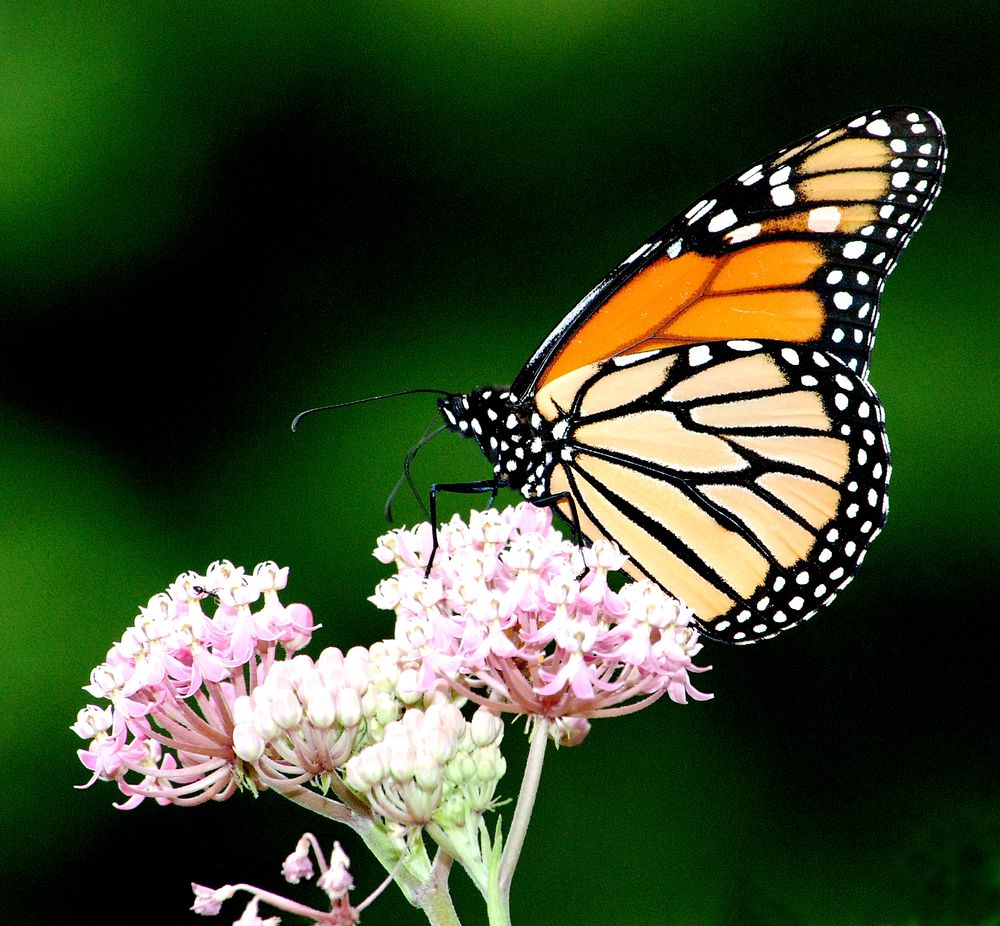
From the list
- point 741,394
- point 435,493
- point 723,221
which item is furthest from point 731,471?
point 435,493

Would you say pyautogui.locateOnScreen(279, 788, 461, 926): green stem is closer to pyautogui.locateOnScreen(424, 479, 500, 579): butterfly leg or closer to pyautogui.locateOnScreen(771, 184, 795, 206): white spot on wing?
pyautogui.locateOnScreen(424, 479, 500, 579): butterfly leg

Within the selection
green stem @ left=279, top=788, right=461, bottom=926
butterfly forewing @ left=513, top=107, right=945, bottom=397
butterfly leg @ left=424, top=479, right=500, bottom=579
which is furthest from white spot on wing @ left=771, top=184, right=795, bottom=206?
green stem @ left=279, top=788, right=461, bottom=926

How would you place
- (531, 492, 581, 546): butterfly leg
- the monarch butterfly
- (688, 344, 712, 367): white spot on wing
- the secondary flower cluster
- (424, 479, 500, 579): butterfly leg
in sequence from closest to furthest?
the secondary flower cluster, (424, 479, 500, 579): butterfly leg, (531, 492, 581, 546): butterfly leg, the monarch butterfly, (688, 344, 712, 367): white spot on wing

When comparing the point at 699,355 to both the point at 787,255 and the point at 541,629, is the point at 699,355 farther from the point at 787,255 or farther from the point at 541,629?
the point at 541,629

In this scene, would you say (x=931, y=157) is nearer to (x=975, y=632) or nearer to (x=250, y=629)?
(x=250, y=629)

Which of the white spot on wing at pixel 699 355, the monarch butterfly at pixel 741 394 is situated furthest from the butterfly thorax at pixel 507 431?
the white spot on wing at pixel 699 355

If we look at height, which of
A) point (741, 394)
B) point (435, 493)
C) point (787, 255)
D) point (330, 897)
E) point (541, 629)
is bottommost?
point (330, 897)

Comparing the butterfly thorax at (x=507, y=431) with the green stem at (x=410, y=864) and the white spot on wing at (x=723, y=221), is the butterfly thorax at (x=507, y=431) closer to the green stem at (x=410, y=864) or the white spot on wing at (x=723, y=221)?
the white spot on wing at (x=723, y=221)
